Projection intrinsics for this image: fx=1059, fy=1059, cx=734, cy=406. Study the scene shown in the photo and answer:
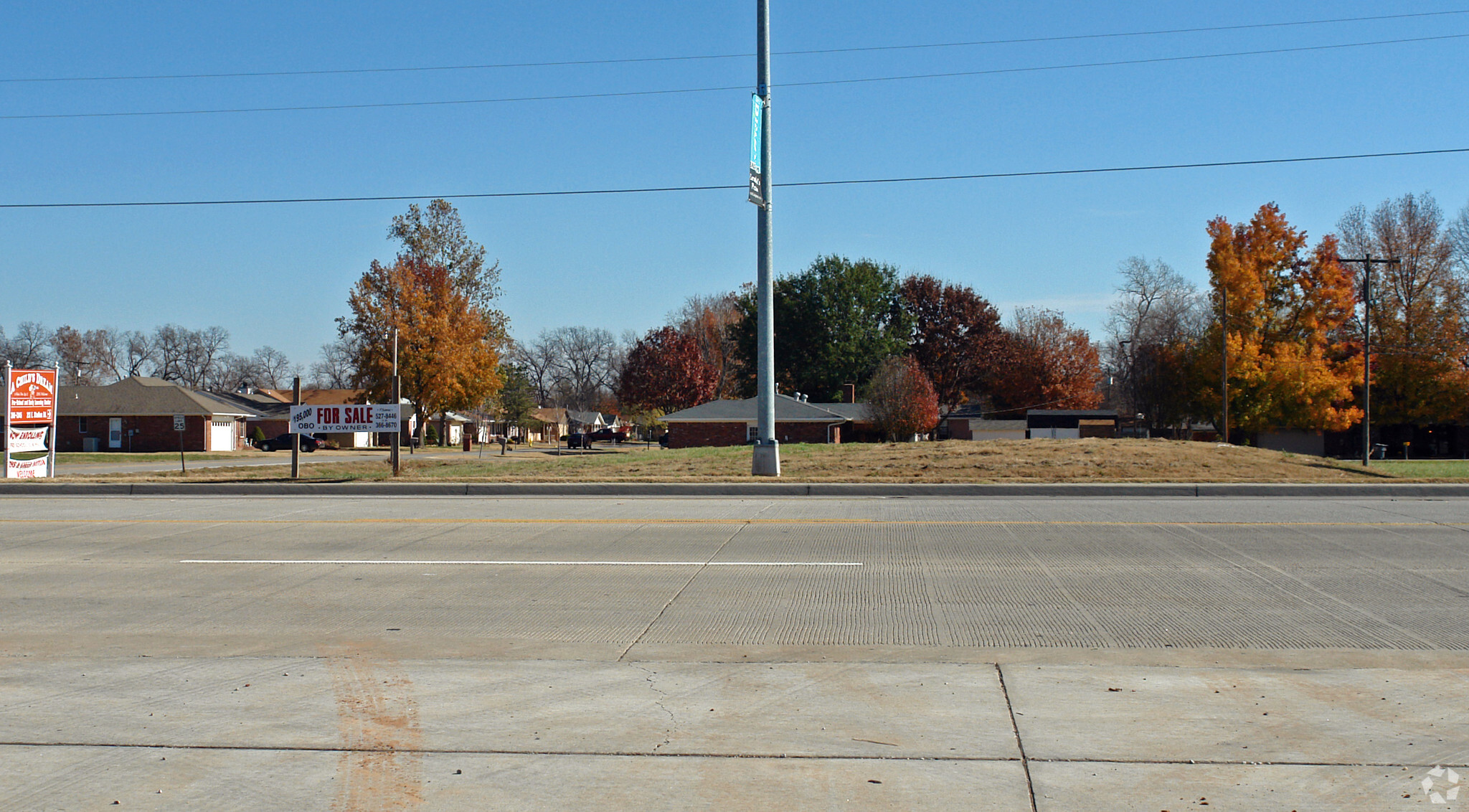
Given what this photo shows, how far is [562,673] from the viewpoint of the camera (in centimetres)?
656

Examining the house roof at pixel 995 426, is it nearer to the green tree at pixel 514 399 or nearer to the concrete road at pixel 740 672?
the green tree at pixel 514 399

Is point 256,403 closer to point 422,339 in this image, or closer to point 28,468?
point 422,339

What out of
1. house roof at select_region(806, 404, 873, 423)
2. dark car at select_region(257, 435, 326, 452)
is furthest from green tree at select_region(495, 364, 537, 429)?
house roof at select_region(806, 404, 873, 423)

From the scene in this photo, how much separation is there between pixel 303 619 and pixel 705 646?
11.1 feet

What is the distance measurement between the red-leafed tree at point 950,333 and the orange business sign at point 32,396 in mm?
60428

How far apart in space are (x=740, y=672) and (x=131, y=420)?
223 ft

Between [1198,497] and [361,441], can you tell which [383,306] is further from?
[1198,497]

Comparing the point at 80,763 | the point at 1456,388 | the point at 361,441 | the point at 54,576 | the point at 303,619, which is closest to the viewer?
the point at 80,763

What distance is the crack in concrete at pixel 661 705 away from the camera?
526cm

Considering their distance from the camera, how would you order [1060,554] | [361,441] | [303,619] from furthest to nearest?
[361,441] < [1060,554] < [303,619]

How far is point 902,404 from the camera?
55.4m

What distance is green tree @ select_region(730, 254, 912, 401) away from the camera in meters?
76.6

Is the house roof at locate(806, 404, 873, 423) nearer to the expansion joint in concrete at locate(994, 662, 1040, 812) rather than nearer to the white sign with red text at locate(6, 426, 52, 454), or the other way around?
the white sign with red text at locate(6, 426, 52, 454)

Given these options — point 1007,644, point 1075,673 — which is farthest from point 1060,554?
point 1075,673
